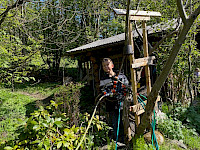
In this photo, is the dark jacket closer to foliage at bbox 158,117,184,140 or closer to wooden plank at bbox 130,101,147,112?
wooden plank at bbox 130,101,147,112

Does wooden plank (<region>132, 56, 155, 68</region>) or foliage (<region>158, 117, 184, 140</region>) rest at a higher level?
wooden plank (<region>132, 56, 155, 68</region>)

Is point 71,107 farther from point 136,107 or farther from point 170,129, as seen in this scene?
point 170,129

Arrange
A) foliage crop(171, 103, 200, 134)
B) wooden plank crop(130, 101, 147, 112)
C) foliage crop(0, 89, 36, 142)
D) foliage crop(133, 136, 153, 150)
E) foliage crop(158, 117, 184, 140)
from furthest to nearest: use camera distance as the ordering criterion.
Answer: foliage crop(0, 89, 36, 142) → foliage crop(171, 103, 200, 134) → foliage crop(158, 117, 184, 140) → wooden plank crop(130, 101, 147, 112) → foliage crop(133, 136, 153, 150)

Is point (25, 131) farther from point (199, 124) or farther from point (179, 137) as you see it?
point (199, 124)

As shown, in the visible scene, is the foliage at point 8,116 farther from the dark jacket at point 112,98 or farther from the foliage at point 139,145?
the foliage at point 139,145

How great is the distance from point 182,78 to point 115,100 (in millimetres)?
3272

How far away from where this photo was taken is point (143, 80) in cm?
744

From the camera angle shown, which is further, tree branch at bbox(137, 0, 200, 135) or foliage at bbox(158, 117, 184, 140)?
foliage at bbox(158, 117, 184, 140)

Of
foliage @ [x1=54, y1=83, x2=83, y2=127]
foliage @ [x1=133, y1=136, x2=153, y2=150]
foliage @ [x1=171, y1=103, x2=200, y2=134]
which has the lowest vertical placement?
foliage @ [x1=171, y1=103, x2=200, y2=134]

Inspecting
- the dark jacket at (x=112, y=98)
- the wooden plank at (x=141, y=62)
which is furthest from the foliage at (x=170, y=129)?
the wooden plank at (x=141, y=62)

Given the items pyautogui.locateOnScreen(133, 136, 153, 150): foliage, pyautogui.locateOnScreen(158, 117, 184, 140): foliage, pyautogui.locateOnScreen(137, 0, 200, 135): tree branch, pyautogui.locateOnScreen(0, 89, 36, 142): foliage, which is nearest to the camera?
pyautogui.locateOnScreen(137, 0, 200, 135): tree branch

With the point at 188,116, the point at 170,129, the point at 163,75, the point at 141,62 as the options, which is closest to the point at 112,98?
the point at 141,62

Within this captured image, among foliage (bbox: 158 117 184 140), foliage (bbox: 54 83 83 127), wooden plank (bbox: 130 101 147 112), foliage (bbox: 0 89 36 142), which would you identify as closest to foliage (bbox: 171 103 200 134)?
foliage (bbox: 158 117 184 140)

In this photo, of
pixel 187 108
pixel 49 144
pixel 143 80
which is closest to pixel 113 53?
pixel 143 80
